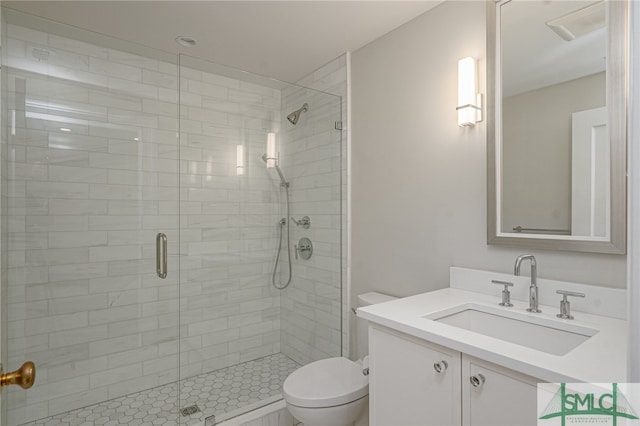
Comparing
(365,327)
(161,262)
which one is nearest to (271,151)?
(161,262)

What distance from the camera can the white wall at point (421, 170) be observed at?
1689 millimetres

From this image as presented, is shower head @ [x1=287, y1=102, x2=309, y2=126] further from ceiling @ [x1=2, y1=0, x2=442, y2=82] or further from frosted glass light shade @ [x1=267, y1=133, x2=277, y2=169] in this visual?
ceiling @ [x1=2, y1=0, x2=442, y2=82]

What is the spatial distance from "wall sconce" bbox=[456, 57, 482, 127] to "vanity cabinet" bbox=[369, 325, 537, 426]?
1.09 m

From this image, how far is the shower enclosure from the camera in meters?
1.79

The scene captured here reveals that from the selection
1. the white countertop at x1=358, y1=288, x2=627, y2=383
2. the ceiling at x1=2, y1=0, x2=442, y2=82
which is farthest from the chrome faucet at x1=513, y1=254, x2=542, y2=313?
the ceiling at x1=2, y1=0, x2=442, y2=82

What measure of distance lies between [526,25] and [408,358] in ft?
5.03

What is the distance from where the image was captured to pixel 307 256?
255cm

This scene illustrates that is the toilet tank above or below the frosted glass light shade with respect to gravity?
below

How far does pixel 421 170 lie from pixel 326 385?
1.26 metres

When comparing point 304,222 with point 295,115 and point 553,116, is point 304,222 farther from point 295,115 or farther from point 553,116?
point 553,116

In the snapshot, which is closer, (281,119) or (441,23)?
(441,23)

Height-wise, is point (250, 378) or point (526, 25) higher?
point (526, 25)

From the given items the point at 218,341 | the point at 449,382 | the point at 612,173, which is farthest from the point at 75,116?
the point at 612,173

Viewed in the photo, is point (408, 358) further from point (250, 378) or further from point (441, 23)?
point (441, 23)
